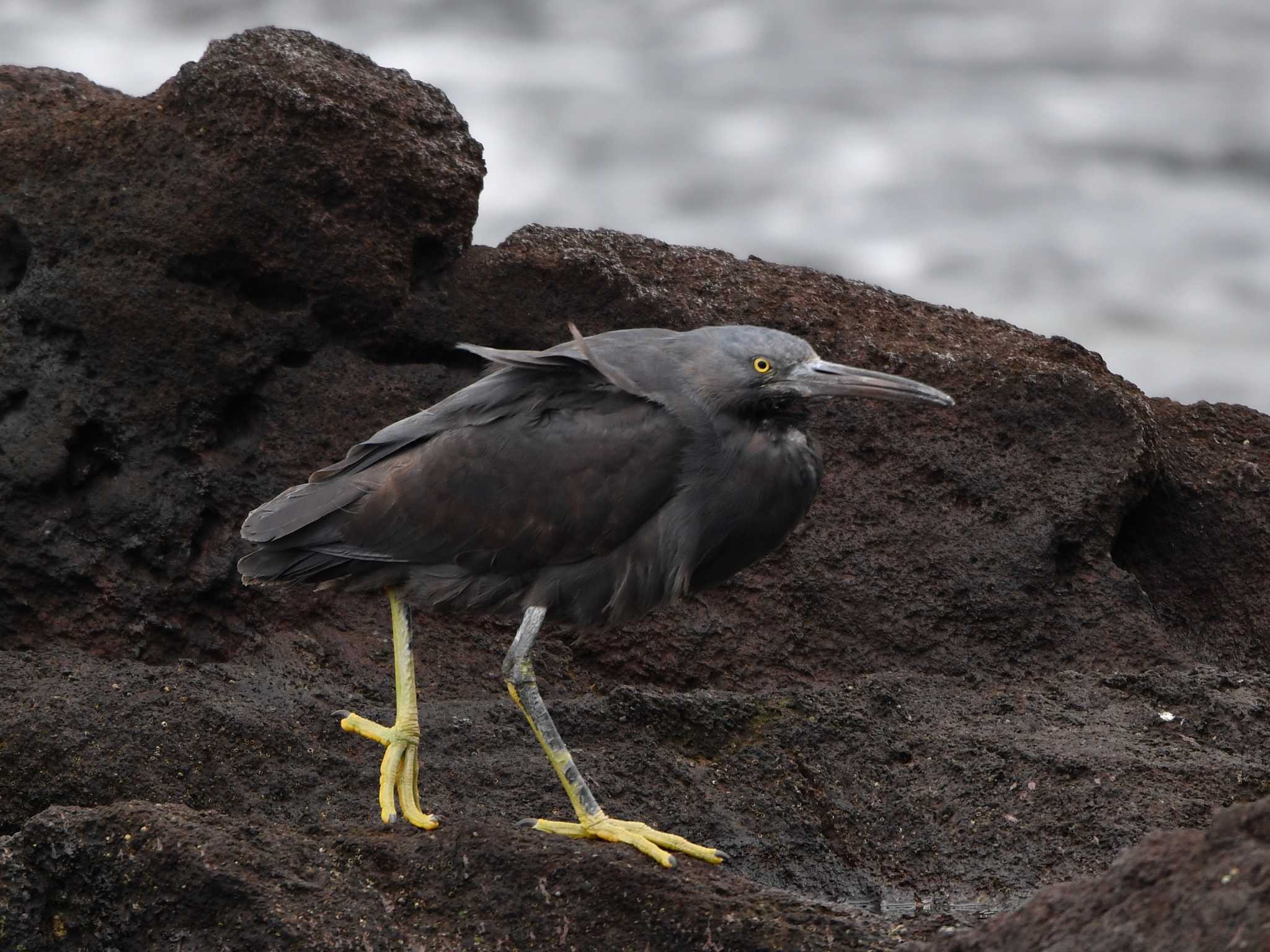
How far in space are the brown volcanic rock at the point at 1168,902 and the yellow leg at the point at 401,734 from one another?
7.43 ft

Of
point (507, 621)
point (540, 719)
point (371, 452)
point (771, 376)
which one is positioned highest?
point (771, 376)

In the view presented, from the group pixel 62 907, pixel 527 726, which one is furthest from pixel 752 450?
pixel 62 907

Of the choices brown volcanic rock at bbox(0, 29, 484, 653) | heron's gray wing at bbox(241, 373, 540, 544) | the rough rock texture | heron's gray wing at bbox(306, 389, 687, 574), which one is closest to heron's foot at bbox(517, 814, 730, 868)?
the rough rock texture

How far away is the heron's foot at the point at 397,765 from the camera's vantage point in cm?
502

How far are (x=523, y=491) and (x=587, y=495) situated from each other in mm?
229

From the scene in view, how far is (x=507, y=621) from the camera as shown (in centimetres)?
673

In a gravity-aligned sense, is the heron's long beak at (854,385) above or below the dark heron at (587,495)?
above

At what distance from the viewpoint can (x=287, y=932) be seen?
391 centimetres

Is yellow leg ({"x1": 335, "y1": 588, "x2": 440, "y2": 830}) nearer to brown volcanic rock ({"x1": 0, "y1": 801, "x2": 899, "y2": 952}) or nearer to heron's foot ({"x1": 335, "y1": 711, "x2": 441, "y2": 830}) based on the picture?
heron's foot ({"x1": 335, "y1": 711, "x2": 441, "y2": 830})

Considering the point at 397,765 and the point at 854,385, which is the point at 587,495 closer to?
the point at 854,385

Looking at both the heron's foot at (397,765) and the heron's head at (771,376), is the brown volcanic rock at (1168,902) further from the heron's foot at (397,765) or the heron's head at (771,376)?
the heron's foot at (397,765)

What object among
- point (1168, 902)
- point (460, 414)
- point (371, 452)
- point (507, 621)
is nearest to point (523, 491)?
point (460, 414)

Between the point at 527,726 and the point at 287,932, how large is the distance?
2.03 metres

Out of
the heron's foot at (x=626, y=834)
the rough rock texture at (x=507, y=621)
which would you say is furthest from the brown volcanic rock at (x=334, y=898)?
the rough rock texture at (x=507, y=621)
